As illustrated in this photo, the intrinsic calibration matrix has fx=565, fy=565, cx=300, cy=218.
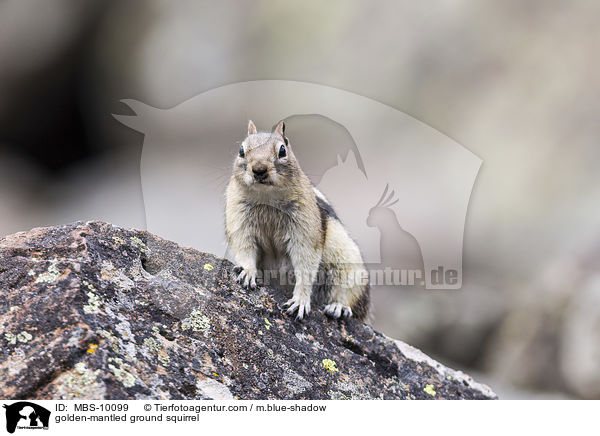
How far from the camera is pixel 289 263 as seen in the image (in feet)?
13.3

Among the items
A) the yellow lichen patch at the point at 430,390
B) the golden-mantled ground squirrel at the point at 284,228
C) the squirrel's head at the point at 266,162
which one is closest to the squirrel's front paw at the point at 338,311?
the golden-mantled ground squirrel at the point at 284,228

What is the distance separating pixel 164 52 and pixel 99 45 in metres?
1.18

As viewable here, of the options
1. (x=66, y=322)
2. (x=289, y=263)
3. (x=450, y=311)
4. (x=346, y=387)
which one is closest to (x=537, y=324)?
(x=450, y=311)

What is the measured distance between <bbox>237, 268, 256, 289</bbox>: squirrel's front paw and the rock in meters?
0.06

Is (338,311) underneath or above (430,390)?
above

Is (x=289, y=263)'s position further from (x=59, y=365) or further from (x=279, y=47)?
(x=279, y=47)

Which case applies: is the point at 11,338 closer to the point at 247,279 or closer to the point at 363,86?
the point at 247,279

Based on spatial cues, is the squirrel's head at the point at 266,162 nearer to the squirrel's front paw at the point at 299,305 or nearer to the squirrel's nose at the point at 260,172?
the squirrel's nose at the point at 260,172

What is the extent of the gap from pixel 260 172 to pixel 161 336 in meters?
1.40

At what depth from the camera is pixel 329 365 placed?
124 inches

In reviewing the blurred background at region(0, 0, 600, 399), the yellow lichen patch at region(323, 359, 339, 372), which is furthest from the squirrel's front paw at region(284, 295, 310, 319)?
the blurred background at region(0, 0, 600, 399)

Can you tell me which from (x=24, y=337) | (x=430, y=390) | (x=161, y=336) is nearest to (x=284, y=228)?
(x=430, y=390)
